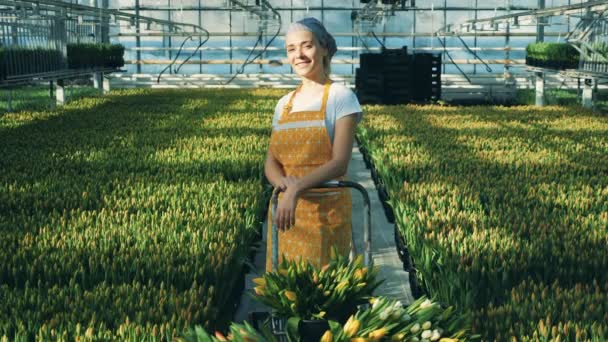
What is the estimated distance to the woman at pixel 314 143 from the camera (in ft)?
8.40

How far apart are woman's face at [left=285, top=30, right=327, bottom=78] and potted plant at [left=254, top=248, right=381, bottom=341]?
0.65 meters

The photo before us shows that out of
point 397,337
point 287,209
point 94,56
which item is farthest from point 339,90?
point 94,56

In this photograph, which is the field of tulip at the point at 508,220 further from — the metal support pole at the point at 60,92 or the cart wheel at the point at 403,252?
the metal support pole at the point at 60,92

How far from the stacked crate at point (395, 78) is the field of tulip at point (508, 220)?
685 cm

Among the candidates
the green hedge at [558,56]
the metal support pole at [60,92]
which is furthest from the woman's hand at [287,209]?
the green hedge at [558,56]

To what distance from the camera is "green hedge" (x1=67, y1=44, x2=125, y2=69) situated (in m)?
12.8

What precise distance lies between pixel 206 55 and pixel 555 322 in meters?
21.4

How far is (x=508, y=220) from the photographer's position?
400cm

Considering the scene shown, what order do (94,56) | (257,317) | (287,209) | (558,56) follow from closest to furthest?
(257,317) < (287,209) < (558,56) < (94,56)

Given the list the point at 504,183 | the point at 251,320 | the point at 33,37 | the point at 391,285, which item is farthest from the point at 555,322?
the point at 33,37

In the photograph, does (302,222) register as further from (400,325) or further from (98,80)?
(98,80)

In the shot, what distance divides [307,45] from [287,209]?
0.52m

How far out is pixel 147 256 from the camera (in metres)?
3.16

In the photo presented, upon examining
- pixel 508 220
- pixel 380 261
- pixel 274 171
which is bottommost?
pixel 380 261
